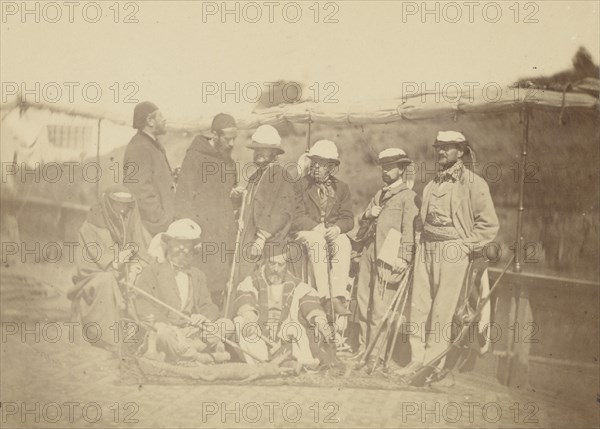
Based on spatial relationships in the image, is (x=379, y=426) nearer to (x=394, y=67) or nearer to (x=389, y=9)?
(x=394, y=67)

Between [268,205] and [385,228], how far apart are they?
80cm

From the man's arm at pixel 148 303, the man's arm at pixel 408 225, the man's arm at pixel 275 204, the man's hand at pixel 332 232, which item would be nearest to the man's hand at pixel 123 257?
the man's arm at pixel 148 303

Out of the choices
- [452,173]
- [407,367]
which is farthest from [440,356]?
[452,173]

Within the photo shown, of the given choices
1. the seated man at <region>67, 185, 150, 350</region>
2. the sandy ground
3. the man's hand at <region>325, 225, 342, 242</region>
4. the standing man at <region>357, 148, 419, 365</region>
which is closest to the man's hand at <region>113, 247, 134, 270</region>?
the seated man at <region>67, 185, 150, 350</region>

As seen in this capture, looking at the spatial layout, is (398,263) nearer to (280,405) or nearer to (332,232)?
(332,232)

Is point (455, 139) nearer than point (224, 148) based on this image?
Yes

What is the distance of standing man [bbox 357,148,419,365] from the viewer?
13.9 ft

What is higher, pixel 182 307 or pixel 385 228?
pixel 385 228

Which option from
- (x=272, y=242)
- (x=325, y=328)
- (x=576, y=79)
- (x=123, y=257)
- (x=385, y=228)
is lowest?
(x=325, y=328)

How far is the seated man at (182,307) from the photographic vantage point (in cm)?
423

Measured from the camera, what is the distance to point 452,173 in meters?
4.21

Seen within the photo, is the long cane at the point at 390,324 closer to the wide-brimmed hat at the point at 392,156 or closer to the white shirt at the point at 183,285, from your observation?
the wide-brimmed hat at the point at 392,156

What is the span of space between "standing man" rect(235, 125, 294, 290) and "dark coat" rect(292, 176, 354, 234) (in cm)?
6

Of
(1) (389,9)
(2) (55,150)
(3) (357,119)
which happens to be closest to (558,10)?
(1) (389,9)
